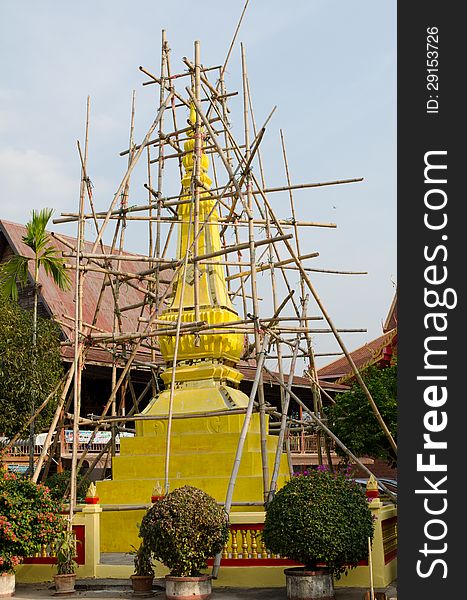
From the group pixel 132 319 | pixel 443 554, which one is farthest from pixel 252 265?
pixel 132 319

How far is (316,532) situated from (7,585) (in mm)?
4338

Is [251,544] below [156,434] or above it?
below

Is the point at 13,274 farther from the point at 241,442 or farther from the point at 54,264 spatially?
the point at 241,442

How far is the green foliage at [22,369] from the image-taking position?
47.4ft

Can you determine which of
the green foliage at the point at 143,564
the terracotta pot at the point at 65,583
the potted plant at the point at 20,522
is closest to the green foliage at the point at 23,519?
the potted plant at the point at 20,522

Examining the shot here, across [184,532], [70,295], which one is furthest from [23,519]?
[70,295]

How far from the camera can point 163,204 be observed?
53.0 ft

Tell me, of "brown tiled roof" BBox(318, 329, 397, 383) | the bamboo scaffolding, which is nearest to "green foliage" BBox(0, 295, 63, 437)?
the bamboo scaffolding

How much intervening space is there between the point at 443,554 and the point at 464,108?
421 centimetres

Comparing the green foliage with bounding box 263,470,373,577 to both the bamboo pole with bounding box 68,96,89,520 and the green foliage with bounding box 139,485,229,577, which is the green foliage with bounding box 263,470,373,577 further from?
the bamboo pole with bounding box 68,96,89,520

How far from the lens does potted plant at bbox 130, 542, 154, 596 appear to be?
10.5m

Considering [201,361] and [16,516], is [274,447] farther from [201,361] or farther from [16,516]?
[16,516]

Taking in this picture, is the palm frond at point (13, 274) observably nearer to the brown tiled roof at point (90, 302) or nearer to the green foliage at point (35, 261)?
the green foliage at point (35, 261)

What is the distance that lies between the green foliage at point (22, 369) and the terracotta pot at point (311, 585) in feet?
21.6
